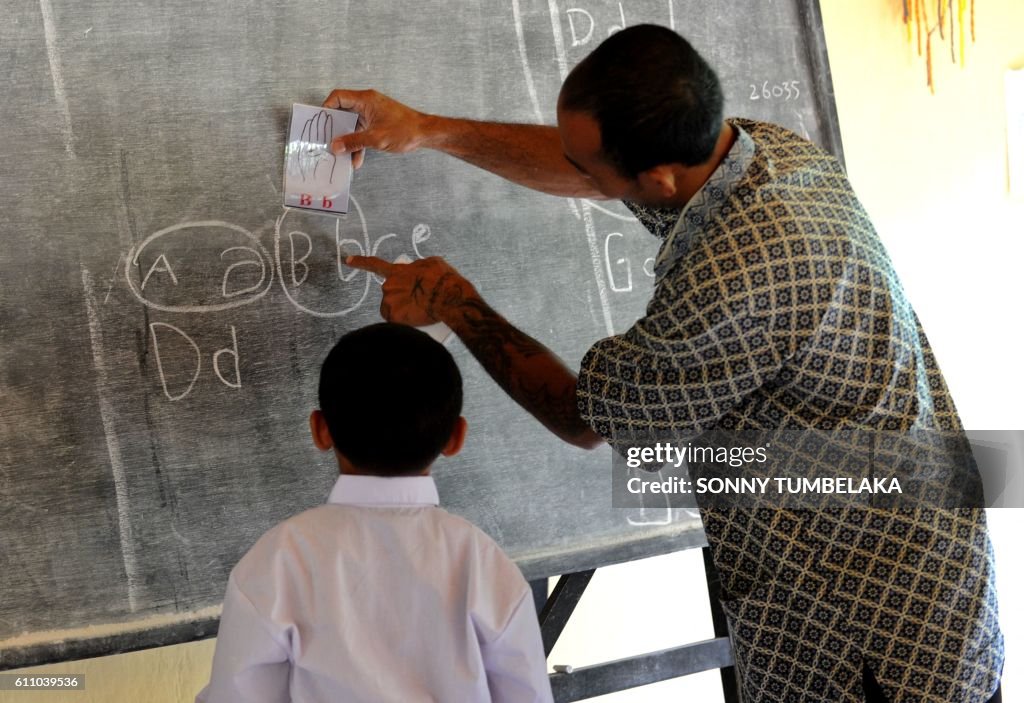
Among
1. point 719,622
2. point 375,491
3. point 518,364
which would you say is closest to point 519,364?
point 518,364

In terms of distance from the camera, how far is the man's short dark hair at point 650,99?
1082 millimetres

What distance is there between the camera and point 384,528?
1063 millimetres

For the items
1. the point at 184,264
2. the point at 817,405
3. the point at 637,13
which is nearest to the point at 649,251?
the point at 637,13

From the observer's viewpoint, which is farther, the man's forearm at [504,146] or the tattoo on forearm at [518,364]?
the man's forearm at [504,146]

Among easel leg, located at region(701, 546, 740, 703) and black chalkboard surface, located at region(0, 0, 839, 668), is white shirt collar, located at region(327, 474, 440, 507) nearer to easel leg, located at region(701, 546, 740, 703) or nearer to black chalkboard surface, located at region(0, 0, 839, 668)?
black chalkboard surface, located at region(0, 0, 839, 668)

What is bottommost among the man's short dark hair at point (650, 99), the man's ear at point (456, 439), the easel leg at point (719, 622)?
the easel leg at point (719, 622)

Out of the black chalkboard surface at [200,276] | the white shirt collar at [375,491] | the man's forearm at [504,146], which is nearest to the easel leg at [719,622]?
the black chalkboard surface at [200,276]

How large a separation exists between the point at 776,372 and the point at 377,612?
0.51 m

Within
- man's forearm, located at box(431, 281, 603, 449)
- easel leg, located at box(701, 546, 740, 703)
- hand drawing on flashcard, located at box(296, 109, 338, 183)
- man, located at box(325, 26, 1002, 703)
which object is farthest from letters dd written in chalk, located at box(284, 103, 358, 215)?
easel leg, located at box(701, 546, 740, 703)

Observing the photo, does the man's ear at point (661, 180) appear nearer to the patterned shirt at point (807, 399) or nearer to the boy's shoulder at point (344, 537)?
the patterned shirt at point (807, 399)

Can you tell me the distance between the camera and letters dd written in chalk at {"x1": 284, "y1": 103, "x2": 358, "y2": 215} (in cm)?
143

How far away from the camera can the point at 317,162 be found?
4.76 ft

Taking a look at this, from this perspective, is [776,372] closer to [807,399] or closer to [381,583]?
[807,399]

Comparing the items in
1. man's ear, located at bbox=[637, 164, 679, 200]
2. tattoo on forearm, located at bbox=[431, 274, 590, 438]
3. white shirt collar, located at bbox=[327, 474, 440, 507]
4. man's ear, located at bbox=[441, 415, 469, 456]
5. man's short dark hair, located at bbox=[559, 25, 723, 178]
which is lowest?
white shirt collar, located at bbox=[327, 474, 440, 507]
